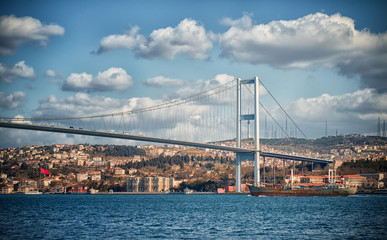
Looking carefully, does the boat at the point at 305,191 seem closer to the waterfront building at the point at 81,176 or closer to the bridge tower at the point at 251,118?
the bridge tower at the point at 251,118

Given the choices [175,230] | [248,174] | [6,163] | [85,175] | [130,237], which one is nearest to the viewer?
[130,237]

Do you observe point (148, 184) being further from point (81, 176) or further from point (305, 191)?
point (305, 191)

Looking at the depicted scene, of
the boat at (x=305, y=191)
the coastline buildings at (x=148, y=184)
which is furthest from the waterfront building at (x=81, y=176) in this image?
the boat at (x=305, y=191)

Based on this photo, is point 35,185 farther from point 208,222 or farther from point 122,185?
point 208,222

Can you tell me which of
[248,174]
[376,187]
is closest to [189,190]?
[248,174]

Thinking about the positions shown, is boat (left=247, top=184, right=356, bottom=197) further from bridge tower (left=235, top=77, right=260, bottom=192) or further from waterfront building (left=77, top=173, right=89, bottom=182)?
waterfront building (left=77, top=173, right=89, bottom=182)

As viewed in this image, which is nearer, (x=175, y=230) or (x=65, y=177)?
(x=175, y=230)

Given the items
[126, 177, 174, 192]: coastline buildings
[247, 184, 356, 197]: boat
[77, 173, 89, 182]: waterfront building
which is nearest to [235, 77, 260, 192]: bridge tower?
[247, 184, 356, 197]: boat

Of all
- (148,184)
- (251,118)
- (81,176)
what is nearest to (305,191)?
(251,118)
